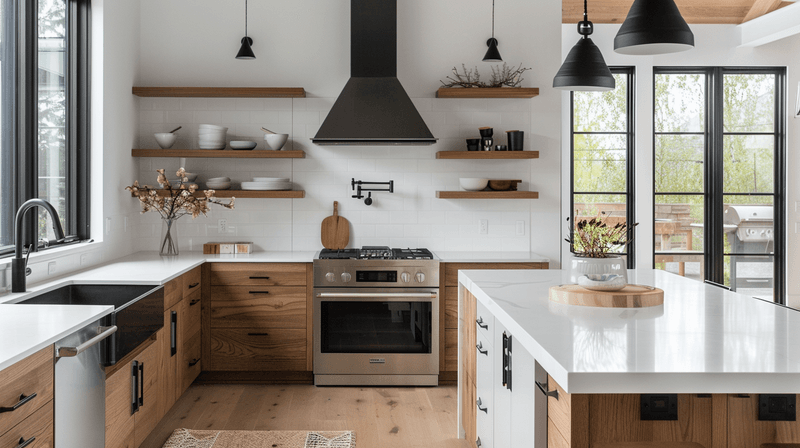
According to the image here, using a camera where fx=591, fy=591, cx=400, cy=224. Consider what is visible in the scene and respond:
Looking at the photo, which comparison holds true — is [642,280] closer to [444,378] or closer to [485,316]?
[485,316]

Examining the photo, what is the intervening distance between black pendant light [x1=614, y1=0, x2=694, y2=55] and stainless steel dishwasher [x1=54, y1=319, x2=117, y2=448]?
82.6 inches

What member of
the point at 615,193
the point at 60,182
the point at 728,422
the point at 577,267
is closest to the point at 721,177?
the point at 615,193

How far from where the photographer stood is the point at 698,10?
17.6ft

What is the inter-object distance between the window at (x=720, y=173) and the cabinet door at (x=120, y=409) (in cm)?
469

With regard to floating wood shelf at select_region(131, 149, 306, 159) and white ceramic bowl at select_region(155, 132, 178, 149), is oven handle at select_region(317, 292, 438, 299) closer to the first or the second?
floating wood shelf at select_region(131, 149, 306, 159)

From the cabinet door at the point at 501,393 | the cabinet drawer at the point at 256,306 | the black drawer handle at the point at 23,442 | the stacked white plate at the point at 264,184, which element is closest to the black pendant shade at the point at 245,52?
the stacked white plate at the point at 264,184

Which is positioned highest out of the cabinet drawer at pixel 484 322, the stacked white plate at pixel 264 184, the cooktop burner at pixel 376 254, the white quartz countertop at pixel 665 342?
the stacked white plate at pixel 264 184

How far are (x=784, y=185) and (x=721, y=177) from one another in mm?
652

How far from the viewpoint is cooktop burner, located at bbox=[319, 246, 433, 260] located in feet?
13.3

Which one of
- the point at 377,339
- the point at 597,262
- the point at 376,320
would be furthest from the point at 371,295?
the point at 597,262

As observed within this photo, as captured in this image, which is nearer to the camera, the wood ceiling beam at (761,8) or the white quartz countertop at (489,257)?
the white quartz countertop at (489,257)

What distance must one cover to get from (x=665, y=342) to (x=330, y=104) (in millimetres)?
3482

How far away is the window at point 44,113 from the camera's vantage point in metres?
2.96

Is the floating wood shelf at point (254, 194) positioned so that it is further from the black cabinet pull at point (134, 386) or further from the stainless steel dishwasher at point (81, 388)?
the stainless steel dishwasher at point (81, 388)
